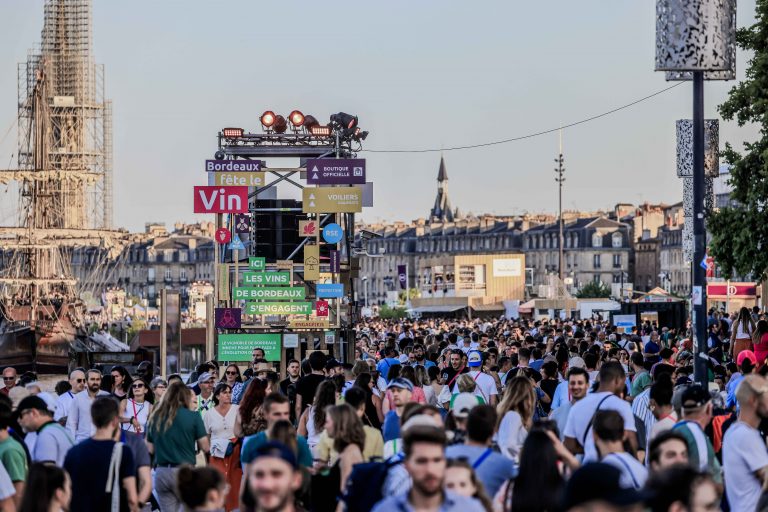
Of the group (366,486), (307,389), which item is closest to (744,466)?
(366,486)

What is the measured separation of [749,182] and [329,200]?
16.1 metres

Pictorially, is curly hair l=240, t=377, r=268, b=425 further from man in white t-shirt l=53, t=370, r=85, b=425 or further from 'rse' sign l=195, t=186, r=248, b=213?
'rse' sign l=195, t=186, r=248, b=213

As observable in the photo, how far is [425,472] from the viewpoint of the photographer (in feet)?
23.2

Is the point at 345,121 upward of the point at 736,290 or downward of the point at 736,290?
upward

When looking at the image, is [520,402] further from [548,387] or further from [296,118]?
[296,118]

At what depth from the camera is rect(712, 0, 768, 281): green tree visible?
27531 mm

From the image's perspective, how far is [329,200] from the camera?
42.6m

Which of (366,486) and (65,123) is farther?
(65,123)

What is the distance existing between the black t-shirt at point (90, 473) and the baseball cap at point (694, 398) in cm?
323

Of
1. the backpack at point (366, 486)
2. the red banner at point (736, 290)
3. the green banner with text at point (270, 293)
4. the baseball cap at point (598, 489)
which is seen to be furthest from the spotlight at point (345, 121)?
the baseball cap at point (598, 489)

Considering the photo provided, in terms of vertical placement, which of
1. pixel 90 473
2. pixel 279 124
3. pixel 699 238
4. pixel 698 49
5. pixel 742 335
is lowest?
pixel 90 473

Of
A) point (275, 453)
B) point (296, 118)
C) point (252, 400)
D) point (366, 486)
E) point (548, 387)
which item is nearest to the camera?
point (275, 453)

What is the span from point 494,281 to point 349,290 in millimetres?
107727

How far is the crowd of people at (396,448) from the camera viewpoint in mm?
7082
